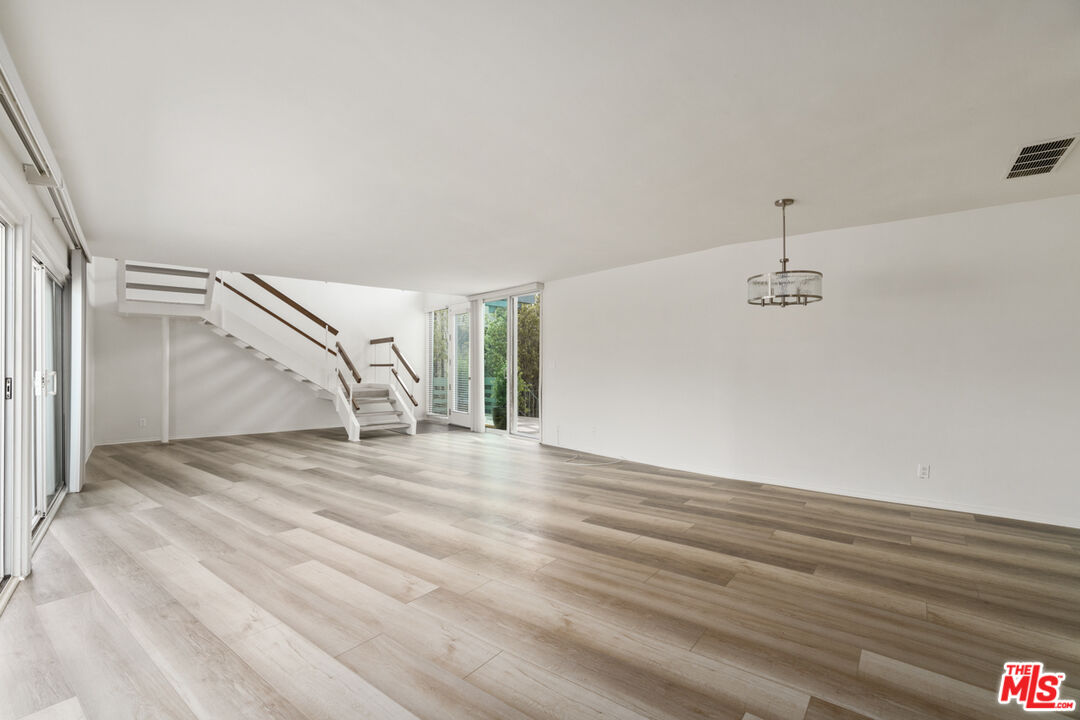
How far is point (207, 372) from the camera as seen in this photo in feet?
25.6

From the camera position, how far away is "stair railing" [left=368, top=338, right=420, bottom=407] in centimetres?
938

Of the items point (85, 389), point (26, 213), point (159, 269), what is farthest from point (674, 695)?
point (159, 269)

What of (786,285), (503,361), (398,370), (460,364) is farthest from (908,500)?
(398,370)

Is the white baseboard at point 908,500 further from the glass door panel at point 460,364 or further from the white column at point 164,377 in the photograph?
the white column at point 164,377

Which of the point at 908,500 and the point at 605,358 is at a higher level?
the point at 605,358

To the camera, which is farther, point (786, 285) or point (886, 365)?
point (886, 365)

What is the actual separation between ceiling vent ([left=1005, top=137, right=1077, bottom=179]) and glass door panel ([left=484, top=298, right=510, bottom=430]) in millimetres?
6835

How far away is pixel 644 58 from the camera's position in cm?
215

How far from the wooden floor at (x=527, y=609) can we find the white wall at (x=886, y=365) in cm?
47

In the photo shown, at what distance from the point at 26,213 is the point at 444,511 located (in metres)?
3.23

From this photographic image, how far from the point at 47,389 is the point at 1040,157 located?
272 inches

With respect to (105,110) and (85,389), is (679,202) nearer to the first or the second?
(105,110)

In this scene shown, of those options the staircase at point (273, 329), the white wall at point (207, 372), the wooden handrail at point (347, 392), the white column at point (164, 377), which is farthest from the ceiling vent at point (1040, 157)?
the white column at point (164, 377)

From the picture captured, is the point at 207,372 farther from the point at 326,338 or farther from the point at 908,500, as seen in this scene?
the point at 908,500
